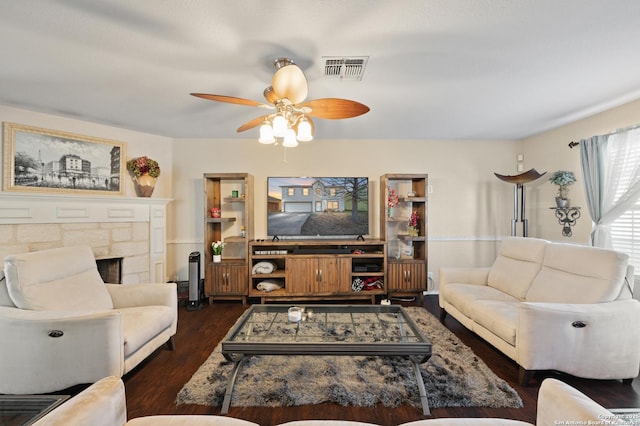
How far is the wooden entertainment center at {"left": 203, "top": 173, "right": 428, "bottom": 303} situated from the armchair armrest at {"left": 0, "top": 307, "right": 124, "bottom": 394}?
183 cm

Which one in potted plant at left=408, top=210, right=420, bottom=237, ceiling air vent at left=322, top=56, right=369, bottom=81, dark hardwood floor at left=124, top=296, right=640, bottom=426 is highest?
ceiling air vent at left=322, top=56, right=369, bottom=81

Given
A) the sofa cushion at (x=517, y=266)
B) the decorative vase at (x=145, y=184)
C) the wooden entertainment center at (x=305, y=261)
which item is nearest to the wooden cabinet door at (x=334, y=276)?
the wooden entertainment center at (x=305, y=261)

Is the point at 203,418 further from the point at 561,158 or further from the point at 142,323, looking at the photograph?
the point at 561,158

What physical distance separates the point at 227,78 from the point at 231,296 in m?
2.68

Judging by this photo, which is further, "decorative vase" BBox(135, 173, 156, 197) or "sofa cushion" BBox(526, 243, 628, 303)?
"decorative vase" BBox(135, 173, 156, 197)

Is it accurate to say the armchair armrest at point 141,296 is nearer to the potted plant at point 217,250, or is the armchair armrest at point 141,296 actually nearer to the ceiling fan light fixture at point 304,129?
the potted plant at point 217,250

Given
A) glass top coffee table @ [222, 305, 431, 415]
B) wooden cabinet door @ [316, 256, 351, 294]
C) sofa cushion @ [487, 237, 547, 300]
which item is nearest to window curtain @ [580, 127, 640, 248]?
sofa cushion @ [487, 237, 547, 300]

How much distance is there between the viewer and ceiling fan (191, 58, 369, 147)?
1700mm

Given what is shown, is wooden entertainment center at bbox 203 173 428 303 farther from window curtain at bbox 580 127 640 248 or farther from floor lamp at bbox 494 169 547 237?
window curtain at bbox 580 127 640 248

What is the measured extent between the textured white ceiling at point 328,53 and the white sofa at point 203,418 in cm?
183

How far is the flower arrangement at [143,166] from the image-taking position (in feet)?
11.4

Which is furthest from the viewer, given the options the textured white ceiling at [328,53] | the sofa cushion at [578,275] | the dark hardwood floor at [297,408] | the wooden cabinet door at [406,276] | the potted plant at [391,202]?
the potted plant at [391,202]


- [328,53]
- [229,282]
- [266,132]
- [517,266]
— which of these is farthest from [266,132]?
[517,266]

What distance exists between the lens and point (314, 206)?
3.86m
